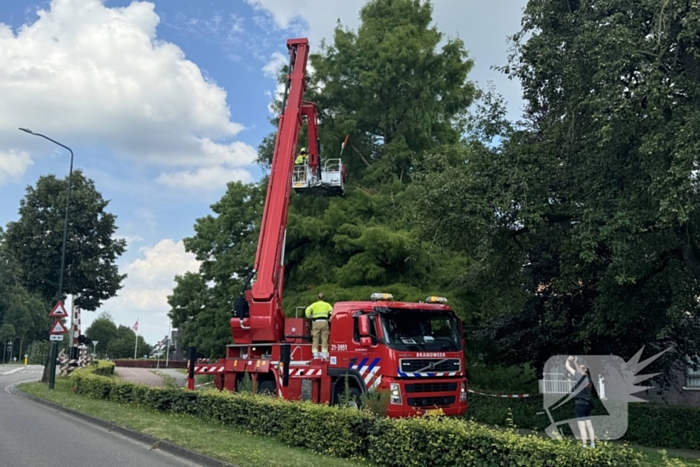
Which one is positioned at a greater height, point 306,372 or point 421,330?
point 421,330

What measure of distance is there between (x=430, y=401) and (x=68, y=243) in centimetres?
2139

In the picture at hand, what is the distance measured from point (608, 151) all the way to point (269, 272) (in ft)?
26.3

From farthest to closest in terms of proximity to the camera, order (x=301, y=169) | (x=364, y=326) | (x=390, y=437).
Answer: (x=301, y=169) < (x=364, y=326) < (x=390, y=437)

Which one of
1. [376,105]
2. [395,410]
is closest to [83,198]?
[376,105]

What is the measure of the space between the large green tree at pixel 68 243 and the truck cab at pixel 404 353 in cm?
1922

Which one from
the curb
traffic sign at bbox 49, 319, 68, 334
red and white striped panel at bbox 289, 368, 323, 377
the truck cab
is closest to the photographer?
the curb

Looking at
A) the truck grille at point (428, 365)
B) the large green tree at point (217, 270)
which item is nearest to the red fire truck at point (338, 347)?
the truck grille at point (428, 365)

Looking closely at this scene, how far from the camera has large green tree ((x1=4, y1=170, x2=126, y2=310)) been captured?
2739cm

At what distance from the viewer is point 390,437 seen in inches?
332

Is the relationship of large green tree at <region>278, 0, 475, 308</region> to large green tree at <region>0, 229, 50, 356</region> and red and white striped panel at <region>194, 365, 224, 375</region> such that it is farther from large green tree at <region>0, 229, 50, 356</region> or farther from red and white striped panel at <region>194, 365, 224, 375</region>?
large green tree at <region>0, 229, 50, 356</region>

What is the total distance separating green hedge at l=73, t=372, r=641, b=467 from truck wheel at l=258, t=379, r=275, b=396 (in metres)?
1.44

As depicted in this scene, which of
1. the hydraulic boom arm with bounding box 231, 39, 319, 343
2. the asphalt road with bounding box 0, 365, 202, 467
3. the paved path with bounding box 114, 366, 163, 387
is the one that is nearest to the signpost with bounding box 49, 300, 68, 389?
the paved path with bounding box 114, 366, 163, 387

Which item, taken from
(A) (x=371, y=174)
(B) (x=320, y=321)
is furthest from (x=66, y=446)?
A: (A) (x=371, y=174)

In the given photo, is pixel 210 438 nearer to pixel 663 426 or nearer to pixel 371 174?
pixel 663 426
